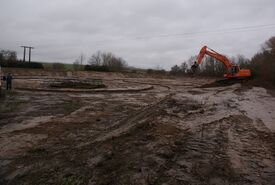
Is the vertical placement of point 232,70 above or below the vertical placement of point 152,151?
above

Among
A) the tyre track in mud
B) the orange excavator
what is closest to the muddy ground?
the tyre track in mud

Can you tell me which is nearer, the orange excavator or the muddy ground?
the muddy ground

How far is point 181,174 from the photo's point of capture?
415 centimetres

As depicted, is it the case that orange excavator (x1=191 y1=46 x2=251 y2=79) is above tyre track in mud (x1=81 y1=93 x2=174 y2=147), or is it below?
above

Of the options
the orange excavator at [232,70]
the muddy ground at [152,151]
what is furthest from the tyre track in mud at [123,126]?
the orange excavator at [232,70]

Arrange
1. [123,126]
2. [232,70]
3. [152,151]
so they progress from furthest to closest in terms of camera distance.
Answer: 1. [232,70]
2. [123,126]
3. [152,151]

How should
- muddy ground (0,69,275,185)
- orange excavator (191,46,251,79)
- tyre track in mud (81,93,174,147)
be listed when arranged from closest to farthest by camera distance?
1. muddy ground (0,69,275,185)
2. tyre track in mud (81,93,174,147)
3. orange excavator (191,46,251,79)

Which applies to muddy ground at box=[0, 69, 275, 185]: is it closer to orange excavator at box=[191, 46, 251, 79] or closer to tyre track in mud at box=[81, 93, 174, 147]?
tyre track in mud at box=[81, 93, 174, 147]

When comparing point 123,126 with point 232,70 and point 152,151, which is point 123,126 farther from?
point 232,70

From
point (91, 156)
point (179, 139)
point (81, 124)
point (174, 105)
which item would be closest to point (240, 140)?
point (179, 139)

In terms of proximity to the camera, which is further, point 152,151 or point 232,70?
point 232,70

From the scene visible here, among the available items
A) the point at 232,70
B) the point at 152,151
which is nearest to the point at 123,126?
the point at 152,151

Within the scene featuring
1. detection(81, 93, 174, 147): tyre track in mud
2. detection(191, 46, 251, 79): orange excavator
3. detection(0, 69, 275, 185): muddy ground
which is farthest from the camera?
detection(191, 46, 251, 79): orange excavator

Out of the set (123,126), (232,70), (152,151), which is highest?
(232,70)
